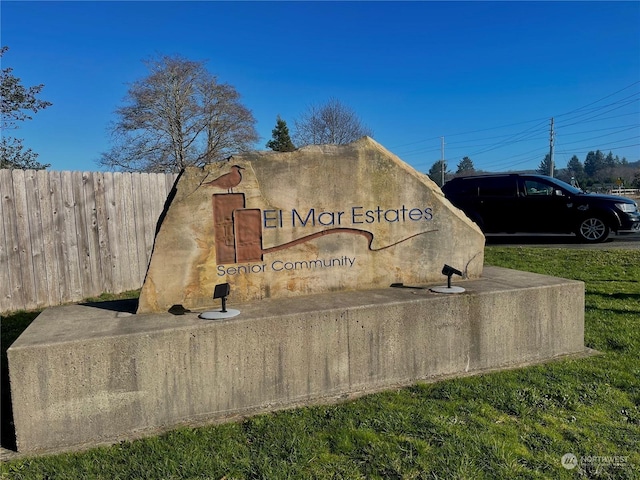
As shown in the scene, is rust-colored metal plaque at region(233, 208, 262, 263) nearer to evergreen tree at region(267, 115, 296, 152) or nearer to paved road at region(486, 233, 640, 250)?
paved road at region(486, 233, 640, 250)

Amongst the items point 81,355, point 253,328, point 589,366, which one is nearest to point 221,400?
point 253,328

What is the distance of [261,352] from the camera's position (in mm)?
3533

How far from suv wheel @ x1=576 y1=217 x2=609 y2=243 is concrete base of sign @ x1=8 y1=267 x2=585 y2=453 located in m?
8.23

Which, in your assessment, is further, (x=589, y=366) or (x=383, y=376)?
(x=589, y=366)

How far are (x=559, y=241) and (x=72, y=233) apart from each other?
11555mm

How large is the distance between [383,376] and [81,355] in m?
2.33

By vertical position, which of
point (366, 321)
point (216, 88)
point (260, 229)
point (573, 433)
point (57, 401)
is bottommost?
point (573, 433)

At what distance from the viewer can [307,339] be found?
364 centimetres

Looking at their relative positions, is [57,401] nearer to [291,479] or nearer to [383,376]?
[291,479]

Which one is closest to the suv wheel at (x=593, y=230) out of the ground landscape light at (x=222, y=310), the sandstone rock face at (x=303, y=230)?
the sandstone rock face at (x=303, y=230)

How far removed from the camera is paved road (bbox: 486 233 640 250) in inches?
436

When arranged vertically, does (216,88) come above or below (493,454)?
above
